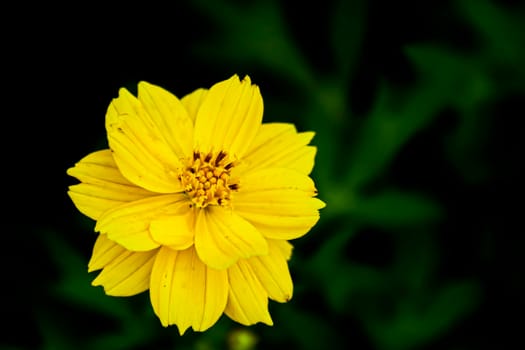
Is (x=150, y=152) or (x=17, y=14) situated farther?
(x=17, y=14)

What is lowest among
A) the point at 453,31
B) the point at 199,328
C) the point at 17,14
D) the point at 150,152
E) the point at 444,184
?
the point at 199,328

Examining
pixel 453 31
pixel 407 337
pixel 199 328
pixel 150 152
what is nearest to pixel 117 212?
pixel 150 152

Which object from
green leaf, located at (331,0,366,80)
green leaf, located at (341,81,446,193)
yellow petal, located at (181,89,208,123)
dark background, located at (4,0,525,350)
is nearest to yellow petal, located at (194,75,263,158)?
yellow petal, located at (181,89,208,123)

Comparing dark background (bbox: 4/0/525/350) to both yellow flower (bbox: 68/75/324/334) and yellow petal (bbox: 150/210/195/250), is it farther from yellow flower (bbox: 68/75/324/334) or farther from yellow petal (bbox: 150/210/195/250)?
yellow petal (bbox: 150/210/195/250)

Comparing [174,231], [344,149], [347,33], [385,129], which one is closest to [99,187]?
[174,231]

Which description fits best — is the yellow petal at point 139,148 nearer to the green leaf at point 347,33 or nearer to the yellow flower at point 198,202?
the yellow flower at point 198,202

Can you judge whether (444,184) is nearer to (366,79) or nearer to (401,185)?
(401,185)
